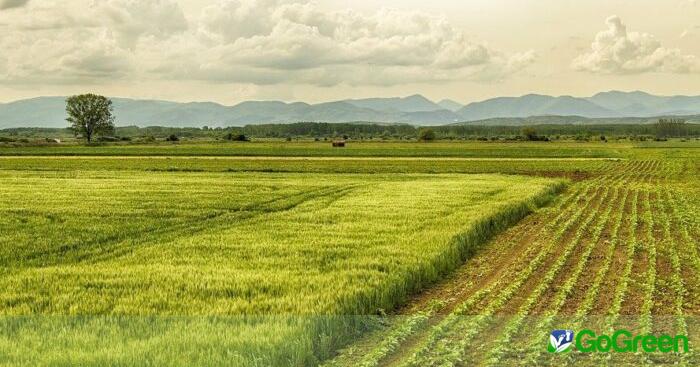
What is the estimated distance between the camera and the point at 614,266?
17484mm

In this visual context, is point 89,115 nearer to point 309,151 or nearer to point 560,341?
point 309,151

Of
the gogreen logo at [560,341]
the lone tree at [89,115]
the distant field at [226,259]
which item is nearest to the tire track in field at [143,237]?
the distant field at [226,259]

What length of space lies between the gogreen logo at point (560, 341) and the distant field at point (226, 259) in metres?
3.48

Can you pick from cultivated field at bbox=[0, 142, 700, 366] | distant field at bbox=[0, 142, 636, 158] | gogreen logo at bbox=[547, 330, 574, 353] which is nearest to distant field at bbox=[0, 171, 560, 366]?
cultivated field at bbox=[0, 142, 700, 366]

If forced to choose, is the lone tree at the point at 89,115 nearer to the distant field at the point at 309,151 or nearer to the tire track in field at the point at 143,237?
the distant field at the point at 309,151

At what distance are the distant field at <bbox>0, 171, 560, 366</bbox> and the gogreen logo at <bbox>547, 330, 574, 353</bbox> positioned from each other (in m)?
3.48

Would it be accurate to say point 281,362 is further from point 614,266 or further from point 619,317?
point 614,266

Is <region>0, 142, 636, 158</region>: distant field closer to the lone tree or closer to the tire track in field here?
the lone tree

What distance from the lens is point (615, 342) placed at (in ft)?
34.1

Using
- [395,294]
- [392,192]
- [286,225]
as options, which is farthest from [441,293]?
[392,192]

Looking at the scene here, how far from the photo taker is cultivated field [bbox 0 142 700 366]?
32.5 ft

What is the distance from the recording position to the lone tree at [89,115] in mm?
160000

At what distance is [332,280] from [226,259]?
3898 millimetres

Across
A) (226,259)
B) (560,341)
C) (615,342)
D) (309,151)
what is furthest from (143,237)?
(309,151)
